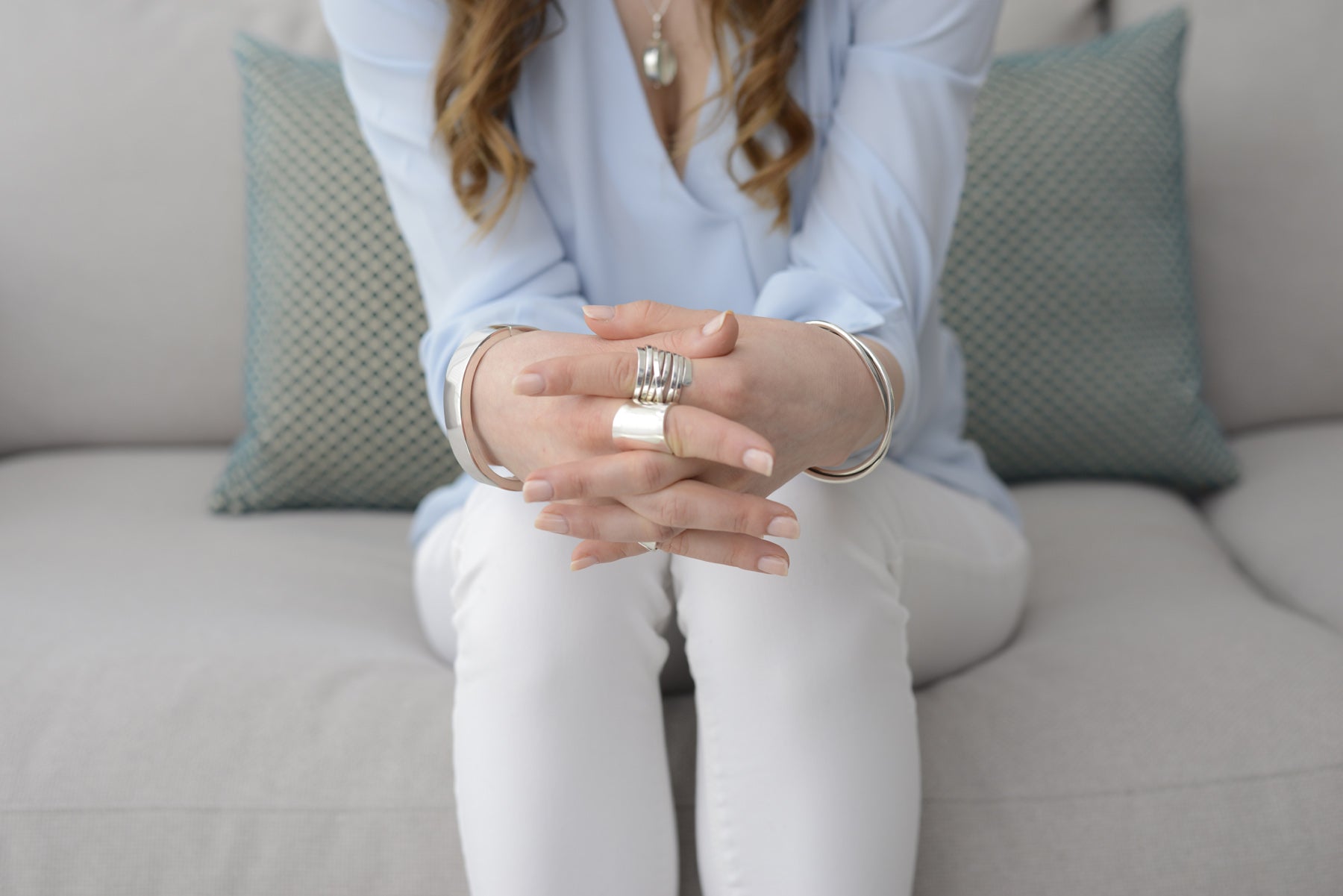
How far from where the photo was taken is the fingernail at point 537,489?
0.61 metres

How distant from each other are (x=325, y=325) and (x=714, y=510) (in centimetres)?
78

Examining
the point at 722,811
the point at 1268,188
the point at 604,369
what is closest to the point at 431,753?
the point at 722,811

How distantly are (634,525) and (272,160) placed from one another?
87 cm

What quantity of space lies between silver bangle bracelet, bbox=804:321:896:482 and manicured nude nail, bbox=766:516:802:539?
0.41 feet

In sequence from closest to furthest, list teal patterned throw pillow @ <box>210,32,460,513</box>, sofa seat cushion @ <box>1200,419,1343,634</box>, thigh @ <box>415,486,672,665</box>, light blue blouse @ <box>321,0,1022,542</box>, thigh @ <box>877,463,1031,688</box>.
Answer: thigh @ <box>415,486,672,665</box> < thigh @ <box>877,463,1031,688</box> < light blue blouse @ <box>321,0,1022,542</box> < sofa seat cushion @ <box>1200,419,1343,634</box> < teal patterned throw pillow @ <box>210,32,460,513</box>

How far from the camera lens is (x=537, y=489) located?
0.61m

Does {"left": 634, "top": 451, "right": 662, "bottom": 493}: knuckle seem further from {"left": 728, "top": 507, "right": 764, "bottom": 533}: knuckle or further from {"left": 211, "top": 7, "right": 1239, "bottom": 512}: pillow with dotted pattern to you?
{"left": 211, "top": 7, "right": 1239, "bottom": 512}: pillow with dotted pattern

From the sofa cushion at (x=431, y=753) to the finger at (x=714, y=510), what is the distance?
22 centimetres

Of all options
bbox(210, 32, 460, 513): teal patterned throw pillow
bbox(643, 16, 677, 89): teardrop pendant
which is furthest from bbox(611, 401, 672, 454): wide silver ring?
bbox(210, 32, 460, 513): teal patterned throw pillow

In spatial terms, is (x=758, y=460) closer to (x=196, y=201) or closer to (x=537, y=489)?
(x=537, y=489)

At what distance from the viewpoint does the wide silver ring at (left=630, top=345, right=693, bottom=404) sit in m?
0.63

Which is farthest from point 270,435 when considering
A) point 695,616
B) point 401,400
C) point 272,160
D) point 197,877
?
point 695,616

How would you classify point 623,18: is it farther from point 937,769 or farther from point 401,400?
point 937,769

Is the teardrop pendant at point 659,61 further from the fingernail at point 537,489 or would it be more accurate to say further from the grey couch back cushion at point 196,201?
the grey couch back cushion at point 196,201
